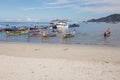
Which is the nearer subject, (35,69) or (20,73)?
(20,73)

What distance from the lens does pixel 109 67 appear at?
34.4 feet

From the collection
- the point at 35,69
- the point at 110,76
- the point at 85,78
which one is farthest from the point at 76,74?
the point at 35,69

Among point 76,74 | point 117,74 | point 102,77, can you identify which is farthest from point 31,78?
point 117,74

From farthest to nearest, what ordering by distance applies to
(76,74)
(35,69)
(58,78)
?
(35,69) < (76,74) < (58,78)

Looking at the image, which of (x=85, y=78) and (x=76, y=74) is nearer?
(x=85, y=78)

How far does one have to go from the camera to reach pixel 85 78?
27.7ft

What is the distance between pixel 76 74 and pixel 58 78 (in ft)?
3.01

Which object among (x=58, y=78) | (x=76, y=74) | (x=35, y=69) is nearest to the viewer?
(x=58, y=78)

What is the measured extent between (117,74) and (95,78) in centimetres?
114

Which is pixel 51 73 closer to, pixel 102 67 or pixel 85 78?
pixel 85 78

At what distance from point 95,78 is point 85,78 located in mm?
356

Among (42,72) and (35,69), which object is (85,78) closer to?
(42,72)

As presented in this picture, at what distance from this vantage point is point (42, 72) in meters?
9.38

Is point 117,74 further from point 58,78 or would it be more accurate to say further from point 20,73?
point 20,73
